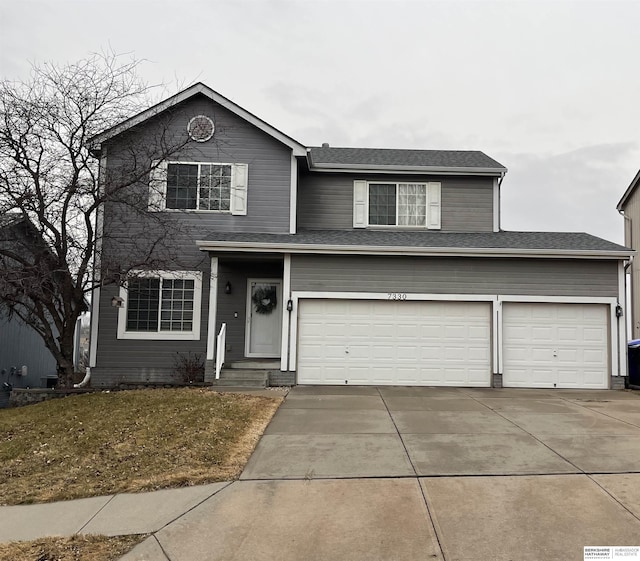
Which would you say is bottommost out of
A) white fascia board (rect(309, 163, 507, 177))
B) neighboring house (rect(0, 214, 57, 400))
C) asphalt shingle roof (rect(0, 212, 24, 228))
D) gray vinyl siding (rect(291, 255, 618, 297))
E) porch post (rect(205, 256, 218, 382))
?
neighboring house (rect(0, 214, 57, 400))

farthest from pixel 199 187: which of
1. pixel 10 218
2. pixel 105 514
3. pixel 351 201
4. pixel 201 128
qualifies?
pixel 105 514

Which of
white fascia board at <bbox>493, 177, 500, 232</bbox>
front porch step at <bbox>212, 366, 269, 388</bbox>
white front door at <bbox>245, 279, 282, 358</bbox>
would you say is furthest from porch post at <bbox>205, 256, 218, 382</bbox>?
white fascia board at <bbox>493, 177, 500, 232</bbox>

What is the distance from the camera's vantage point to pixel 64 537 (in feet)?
12.6

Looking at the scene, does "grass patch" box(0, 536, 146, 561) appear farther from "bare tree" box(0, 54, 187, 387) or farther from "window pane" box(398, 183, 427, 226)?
"window pane" box(398, 183, 427, 226)

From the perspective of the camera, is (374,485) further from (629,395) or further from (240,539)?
(629,395)

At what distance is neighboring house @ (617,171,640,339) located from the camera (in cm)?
1900

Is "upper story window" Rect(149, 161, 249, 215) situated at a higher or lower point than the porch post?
higher

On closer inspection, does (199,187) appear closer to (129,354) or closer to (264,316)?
(264,316)

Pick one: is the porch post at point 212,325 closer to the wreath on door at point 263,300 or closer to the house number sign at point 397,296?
the wreath on door at point 263,300

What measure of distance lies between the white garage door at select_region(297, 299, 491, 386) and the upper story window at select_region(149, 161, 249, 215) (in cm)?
364

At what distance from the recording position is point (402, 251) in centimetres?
1141

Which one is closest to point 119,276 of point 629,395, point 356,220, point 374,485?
point 356,220

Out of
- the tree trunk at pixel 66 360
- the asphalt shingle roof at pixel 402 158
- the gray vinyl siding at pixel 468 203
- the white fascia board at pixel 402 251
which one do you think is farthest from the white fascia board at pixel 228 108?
the tree trunk at pixel 66 360

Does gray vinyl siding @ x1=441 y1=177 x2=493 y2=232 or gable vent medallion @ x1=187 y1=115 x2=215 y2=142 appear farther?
gray vinyl siding @ x1=441 y1=177 x2=493 y2=232
